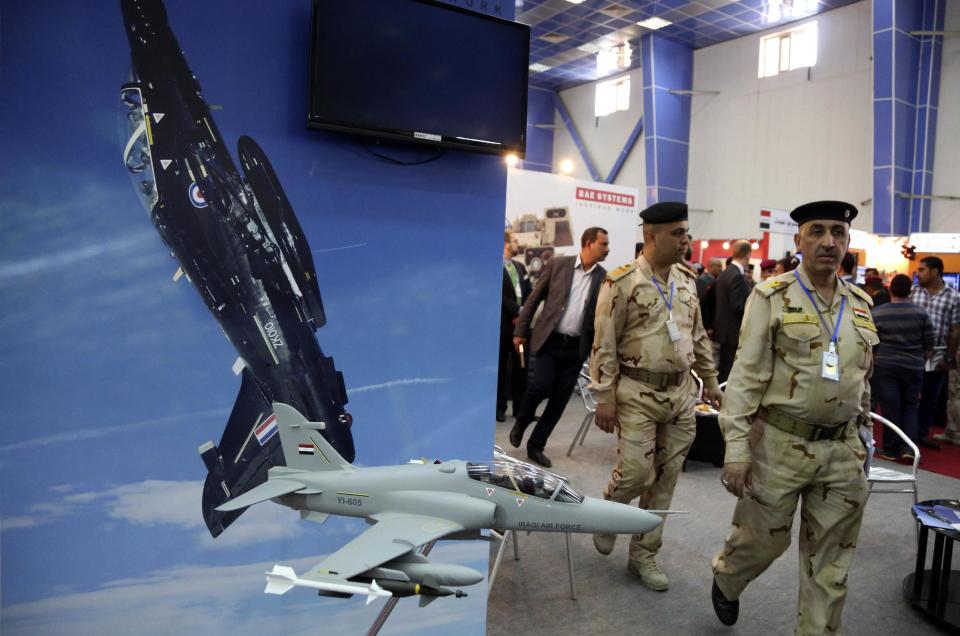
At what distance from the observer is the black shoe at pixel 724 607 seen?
3.02 metres

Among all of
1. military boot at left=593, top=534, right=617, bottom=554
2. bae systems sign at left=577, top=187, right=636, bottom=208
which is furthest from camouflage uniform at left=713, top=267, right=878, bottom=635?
bae systems sign at left=577, top=187, right=636, bottom=208

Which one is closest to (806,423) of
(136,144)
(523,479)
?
(523,479)

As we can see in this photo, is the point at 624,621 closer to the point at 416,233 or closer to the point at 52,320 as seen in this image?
the point at 416,233

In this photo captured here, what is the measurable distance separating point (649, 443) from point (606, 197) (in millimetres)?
5987

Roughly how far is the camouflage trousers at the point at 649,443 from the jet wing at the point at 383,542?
1.96m

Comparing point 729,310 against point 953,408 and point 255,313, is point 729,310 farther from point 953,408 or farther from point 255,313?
point 255,313

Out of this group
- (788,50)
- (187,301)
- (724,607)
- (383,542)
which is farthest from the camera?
(788,50)

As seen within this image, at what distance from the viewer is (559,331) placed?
5.15 meters

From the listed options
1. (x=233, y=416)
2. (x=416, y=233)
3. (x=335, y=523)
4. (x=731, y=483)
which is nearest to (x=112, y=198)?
(x=233, y=416)

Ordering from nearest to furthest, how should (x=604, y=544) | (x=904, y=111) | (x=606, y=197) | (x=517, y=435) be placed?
(x=604, y=544) < (x=517, y=435) < (x=606, y=197) < (x=904, y=111)

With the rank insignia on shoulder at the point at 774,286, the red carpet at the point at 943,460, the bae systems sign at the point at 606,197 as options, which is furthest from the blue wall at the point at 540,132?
the rank insignia on shoulder at the point at 774,286

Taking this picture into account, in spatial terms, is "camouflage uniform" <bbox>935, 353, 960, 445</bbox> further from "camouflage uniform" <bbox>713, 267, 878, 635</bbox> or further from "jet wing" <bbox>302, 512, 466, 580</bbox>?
"jet wing" <bbox>302, 512, 466, 580</bbox>

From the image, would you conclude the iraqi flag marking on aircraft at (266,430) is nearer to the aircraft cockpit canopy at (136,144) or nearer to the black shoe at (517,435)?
the aircraft cockpit canopy at (136,144)

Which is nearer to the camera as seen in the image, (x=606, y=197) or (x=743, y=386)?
(x=743, y=386)
